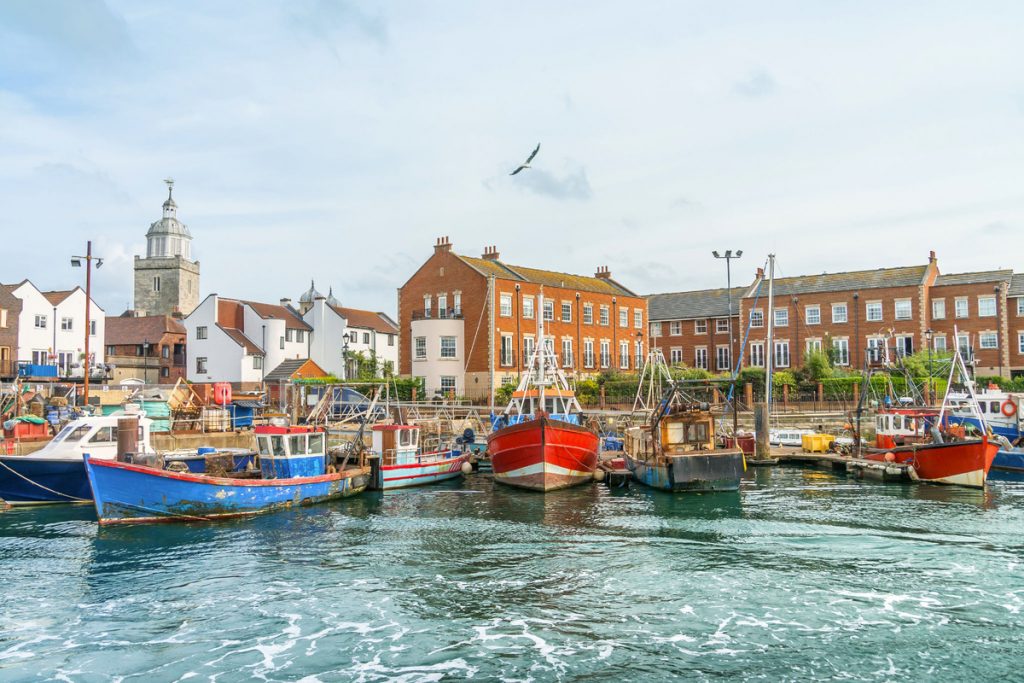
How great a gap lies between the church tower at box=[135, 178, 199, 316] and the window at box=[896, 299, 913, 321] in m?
87.6

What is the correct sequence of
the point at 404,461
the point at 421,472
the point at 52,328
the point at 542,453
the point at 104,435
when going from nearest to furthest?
the point at 104,435 < the point at 542,453 < the point at 404,461 < the point at 421,472 < the point at 52,328

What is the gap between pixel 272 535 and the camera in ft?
79.4

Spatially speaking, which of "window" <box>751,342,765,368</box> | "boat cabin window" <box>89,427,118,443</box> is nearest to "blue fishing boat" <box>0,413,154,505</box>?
"boat cabin window" <box>89,427,118,443</box>

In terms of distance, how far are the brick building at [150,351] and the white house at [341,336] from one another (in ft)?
49.0

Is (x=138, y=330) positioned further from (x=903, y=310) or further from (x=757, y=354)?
(x=903, y=310)

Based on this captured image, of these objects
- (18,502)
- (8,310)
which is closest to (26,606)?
(18,502)

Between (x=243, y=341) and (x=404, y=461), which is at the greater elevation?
(x=243, y=341)

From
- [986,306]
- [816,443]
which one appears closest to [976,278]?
[986,306]

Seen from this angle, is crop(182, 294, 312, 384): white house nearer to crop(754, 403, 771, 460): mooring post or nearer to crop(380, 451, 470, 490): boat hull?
crop(380, 451, 470, 490): boat hull

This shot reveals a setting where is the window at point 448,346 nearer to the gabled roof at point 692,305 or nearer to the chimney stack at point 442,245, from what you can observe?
the chimney stack at point 442,245

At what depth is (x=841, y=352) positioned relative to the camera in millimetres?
69688

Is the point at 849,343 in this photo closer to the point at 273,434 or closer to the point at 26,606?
the point at 273,434

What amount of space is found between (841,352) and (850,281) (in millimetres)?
6769

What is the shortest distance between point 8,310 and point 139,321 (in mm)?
23566
